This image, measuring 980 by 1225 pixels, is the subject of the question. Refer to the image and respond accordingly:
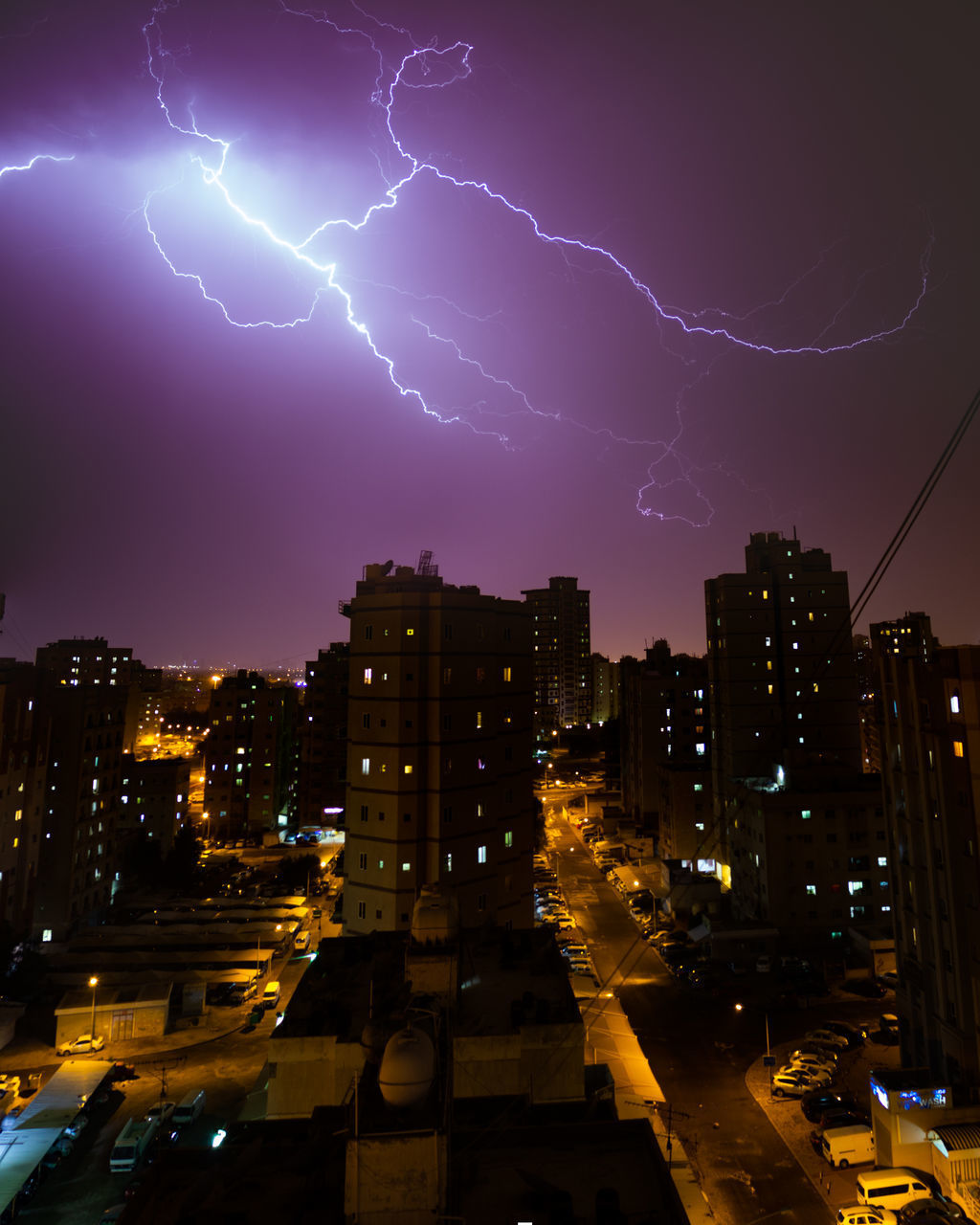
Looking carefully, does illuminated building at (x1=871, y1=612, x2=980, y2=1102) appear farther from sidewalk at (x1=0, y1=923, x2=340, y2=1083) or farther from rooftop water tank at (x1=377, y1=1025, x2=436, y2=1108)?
sidewalk at (x1=0, y1=923, x2=340, y2=1083)

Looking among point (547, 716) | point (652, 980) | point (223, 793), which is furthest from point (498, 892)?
point (547, 716)

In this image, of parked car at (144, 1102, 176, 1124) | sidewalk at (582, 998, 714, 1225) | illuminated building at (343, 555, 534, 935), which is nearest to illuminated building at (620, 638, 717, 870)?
illuminated building at (343, 555, 534, 935)

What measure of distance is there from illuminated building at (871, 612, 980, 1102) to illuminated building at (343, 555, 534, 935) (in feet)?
49.7

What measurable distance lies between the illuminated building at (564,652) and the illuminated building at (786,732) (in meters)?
87.0

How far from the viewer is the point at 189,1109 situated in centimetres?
2055

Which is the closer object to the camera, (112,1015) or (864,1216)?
(864,1216)

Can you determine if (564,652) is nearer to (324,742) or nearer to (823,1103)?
(324,742)

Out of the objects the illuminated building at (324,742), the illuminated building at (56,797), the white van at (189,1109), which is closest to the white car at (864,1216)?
the white van at (189,1109)

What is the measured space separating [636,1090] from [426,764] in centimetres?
1345

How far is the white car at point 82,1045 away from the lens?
25.6 m

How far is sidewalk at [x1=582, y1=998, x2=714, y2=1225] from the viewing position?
50.3ft

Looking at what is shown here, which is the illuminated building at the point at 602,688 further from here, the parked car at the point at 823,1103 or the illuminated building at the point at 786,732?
the parked car at the point at 823,1103

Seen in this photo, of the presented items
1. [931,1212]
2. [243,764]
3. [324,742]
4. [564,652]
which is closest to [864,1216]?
[931,1212]

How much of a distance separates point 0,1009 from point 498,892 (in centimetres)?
2044
